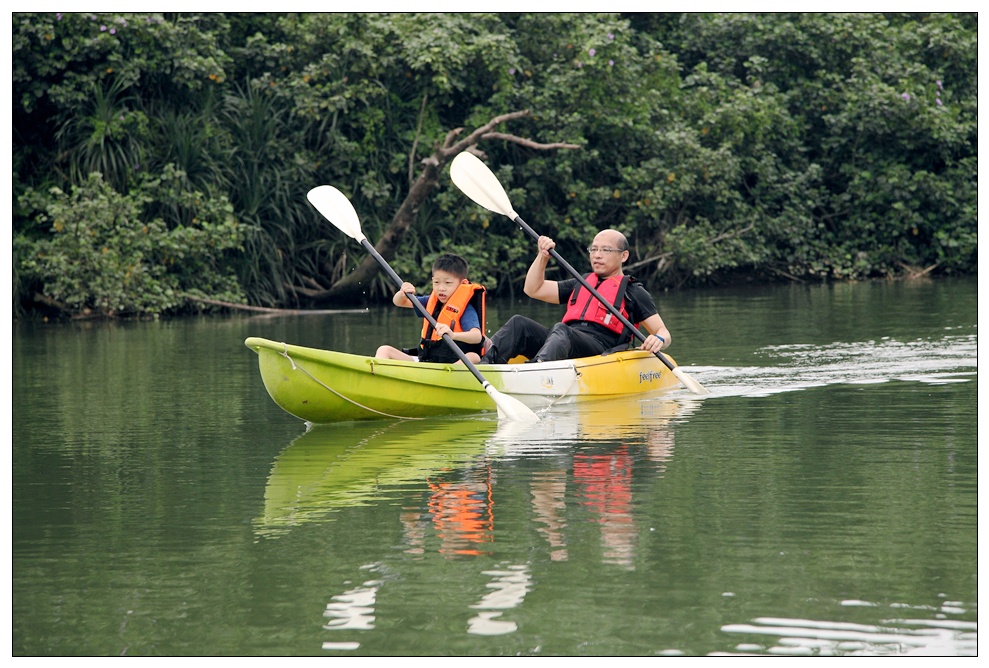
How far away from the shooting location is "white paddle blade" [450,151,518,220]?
32.3 feet

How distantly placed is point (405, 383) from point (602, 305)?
1661 mm

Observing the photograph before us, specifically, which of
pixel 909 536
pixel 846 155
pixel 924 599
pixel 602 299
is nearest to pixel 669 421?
pixel 602 299

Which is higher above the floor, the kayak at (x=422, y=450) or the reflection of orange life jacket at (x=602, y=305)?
the reflection of orange life jacket at (x=602, y=305)

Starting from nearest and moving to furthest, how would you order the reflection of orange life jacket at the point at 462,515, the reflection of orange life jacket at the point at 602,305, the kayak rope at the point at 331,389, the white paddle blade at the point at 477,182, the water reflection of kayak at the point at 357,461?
the reflection of orange life jacket at the point at 462,515 → the water reflection of kayak at the point at 357,461 → the kayak rope at the point at 331,389 → the reflection of orange life jacket at the point at 602,305 → the white paddle blade at the point at 477,182

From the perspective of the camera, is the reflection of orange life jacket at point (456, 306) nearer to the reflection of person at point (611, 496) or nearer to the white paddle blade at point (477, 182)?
the reflection of person at point (611, 496)

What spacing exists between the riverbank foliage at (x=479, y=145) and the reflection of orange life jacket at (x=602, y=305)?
303 inches

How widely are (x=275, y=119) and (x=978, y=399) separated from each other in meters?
11.5

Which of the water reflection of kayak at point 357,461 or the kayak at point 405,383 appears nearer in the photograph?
the water reflection of kayak at point 357,461

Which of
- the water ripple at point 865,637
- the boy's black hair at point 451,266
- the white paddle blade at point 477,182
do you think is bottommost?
the water ripple at point 865,637

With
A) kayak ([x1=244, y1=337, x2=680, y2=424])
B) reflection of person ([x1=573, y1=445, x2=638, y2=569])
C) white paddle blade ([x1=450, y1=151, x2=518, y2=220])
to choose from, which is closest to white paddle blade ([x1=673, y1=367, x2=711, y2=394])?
kayak ([x1=244, y1=337, x2=680, y2=424])

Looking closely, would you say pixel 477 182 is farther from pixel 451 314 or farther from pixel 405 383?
pixel 405 383

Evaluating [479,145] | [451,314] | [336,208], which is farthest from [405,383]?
[479,145]

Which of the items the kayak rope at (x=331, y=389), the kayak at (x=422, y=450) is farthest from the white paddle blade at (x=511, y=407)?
the kayak rope at (x=331, y=389)

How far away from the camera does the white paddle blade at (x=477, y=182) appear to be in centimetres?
984
